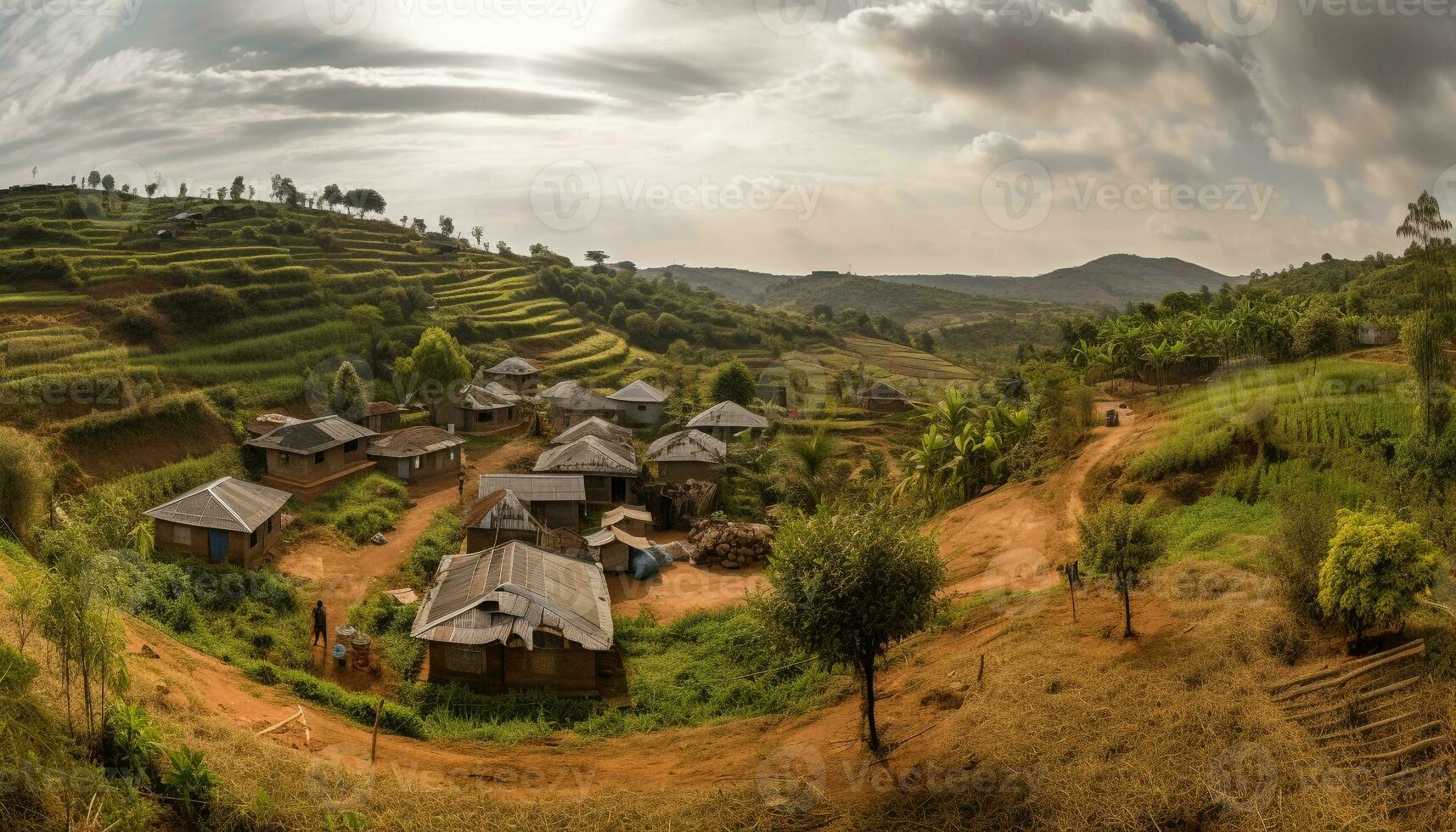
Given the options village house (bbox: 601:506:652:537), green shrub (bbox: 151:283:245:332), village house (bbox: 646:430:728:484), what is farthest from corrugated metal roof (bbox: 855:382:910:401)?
green shrub (bbox: 151:283:245:332)

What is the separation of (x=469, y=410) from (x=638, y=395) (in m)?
9.92

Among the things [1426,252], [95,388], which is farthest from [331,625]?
[1426,252]

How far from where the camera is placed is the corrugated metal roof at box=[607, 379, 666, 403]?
46875 mm

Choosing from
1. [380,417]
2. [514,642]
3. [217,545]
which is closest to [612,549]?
[514,642]

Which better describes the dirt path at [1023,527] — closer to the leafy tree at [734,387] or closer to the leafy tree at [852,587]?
the leafy tree at [852,587]

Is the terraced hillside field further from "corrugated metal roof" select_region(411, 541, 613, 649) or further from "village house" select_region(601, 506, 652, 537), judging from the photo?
"corrugated metal roof" select_region(411, 541, 613, 649)

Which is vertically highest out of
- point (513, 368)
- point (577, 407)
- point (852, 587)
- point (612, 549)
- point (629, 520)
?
point (513, 368)

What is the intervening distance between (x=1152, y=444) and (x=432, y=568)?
21.4m

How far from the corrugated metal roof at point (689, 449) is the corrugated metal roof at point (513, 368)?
19.4 meters

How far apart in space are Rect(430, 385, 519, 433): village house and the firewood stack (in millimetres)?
21266

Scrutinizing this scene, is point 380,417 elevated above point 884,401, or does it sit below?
above

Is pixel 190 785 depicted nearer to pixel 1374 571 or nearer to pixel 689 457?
pixel 1374 571

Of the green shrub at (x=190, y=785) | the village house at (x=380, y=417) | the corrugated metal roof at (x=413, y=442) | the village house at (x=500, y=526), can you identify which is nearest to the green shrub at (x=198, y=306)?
the village house at (x=380, y=417)

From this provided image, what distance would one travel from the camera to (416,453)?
107 feet
